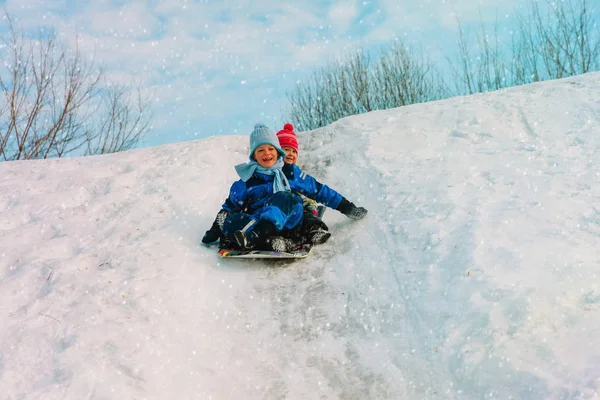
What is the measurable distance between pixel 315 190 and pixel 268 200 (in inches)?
19.2

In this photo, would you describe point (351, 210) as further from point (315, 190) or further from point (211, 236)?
point (211, 236)

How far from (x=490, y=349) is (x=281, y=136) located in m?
2.90

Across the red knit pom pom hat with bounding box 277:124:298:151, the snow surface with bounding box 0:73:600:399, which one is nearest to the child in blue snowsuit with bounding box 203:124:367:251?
the snow surface with bounding box 0:73:600:399

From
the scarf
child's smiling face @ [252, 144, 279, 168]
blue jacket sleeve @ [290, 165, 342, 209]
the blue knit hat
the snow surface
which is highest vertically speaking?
the blue knit hat

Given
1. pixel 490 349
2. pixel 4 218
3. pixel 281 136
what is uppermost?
pixel 281 136

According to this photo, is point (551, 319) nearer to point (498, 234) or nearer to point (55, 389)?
point (498, 234)

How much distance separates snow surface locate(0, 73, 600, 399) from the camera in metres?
2.05

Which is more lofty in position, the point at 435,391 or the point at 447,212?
the point at 447,212

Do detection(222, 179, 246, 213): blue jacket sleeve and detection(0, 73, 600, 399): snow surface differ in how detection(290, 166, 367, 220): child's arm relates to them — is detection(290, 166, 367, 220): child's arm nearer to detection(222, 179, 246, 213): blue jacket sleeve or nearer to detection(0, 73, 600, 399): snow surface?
detection(0, 73, 600, 399): snow surface

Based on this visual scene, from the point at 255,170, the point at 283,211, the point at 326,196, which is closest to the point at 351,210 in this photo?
the point at 326,196

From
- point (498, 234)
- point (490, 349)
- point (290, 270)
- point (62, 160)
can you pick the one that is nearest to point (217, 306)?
point (290, 270)

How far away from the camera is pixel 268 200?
3.44 meters

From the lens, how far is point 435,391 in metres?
1.99

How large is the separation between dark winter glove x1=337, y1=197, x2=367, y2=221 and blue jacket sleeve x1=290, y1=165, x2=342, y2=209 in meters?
0.04
